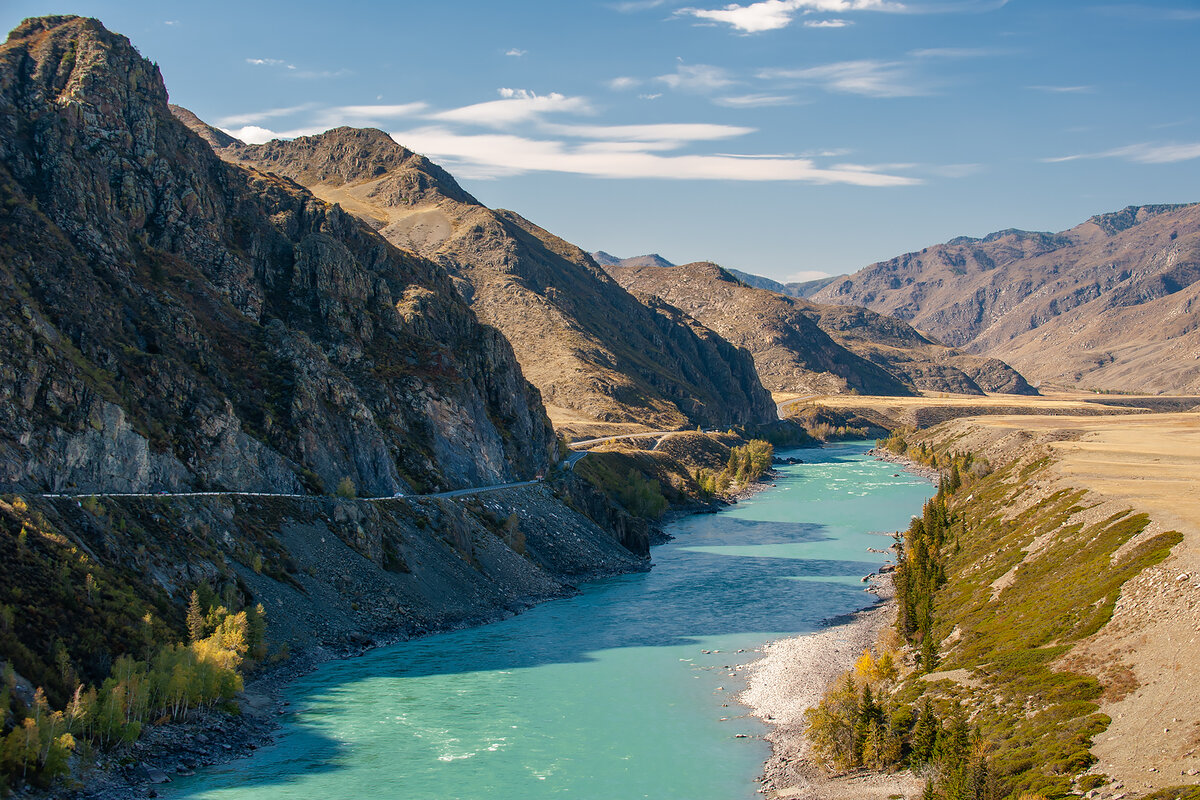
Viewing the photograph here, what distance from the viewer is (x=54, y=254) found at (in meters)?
71.6

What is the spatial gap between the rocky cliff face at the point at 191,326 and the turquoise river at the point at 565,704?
816 inches

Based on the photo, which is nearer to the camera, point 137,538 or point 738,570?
point 137,538

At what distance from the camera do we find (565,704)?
58.4 metres

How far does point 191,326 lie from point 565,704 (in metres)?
45.1

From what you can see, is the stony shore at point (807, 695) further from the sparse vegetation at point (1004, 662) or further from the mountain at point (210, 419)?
the mountain at point (210, 419)

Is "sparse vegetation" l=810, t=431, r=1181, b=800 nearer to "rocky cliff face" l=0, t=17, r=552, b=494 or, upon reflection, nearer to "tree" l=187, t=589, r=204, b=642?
"tree" l=187, t=589, r=204, b=642

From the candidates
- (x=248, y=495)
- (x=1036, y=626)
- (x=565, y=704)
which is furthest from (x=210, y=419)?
(x=1036, y=626)

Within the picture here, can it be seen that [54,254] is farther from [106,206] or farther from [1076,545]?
[1076,545]

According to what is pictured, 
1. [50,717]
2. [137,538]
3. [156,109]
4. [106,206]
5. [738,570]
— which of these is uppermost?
[156,109]

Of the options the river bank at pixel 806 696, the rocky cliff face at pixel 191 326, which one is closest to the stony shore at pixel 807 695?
the river bank at pixel 806 696

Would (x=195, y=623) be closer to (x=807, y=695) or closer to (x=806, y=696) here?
(x=806, y=696)

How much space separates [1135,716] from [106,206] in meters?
81.3

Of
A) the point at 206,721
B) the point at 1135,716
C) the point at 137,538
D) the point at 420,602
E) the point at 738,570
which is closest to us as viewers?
the point at 1135,716

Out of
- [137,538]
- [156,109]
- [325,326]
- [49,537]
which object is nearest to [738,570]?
[325,326]
